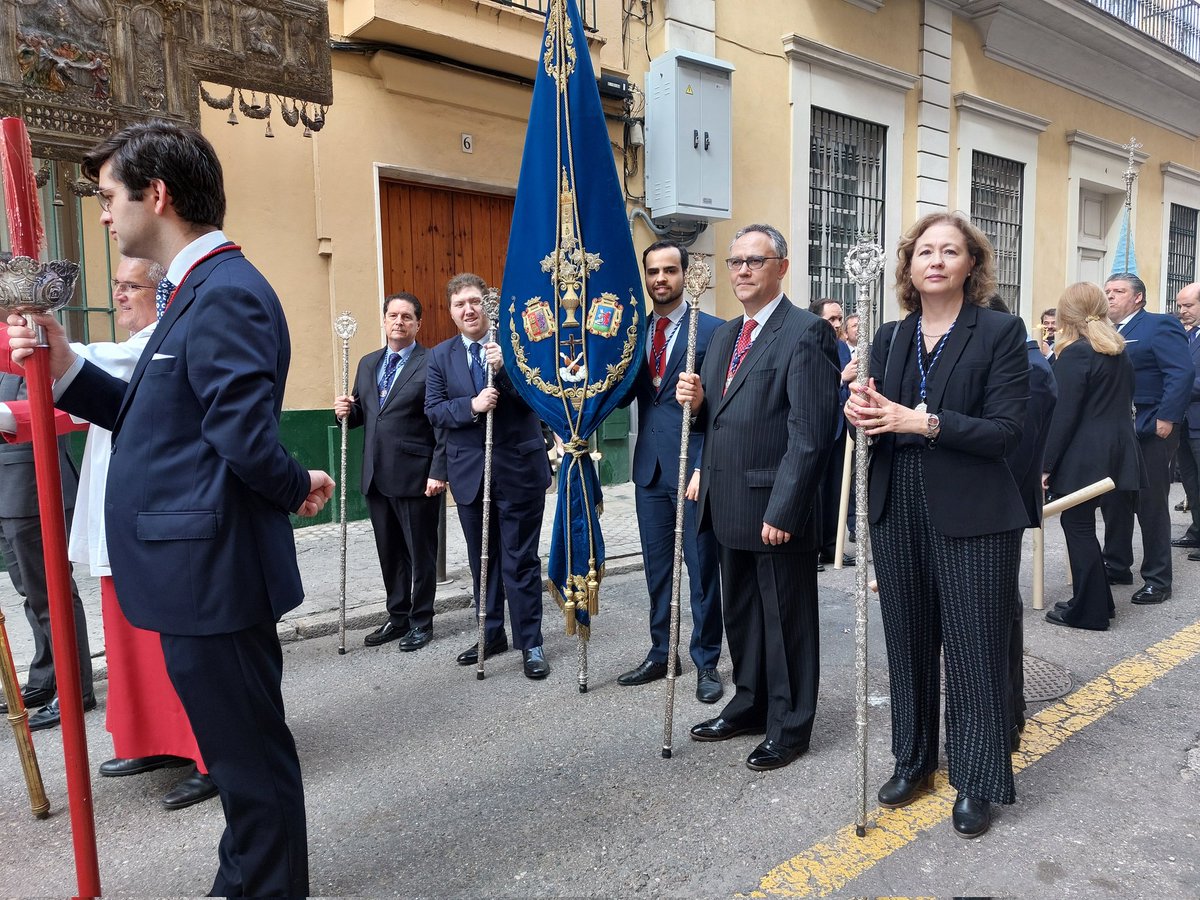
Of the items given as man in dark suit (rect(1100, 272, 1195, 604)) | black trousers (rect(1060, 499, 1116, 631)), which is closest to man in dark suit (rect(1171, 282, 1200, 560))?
man in dark suit (rect(1100, 272, 1195, 604))

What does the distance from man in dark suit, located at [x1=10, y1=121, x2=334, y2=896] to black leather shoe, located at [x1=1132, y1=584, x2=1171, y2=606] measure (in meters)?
5.26

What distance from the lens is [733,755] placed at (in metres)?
3.35

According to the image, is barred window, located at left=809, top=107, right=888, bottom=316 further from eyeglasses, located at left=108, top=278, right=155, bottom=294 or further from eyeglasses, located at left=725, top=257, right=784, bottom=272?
eyeglasses, located at left=108, top=278, right=155, bottom=294

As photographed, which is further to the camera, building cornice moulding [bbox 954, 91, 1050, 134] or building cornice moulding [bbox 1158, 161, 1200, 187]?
building cornice moulding [bbox 1158, 161, 1200, 187]

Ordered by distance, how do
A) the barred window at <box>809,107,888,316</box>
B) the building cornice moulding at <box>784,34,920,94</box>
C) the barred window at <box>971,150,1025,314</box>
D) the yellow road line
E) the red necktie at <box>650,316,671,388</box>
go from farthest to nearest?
1. the barred window at <box>971,150,1025,314</box>
2. the barred window at <box>809,107,888,316</box>
3. the building cornice moulding at <box>784,34,920,94</box>
4. the red necktie at <box>650,316,671,388</box>
5. the yellow road line

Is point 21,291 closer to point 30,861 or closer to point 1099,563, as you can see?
point 30,861

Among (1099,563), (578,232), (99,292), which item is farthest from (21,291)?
(1099,563)

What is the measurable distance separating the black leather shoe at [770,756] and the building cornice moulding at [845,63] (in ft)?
30.1

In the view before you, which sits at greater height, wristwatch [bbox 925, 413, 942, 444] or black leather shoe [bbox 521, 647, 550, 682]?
wristwatch [bbox 925, 413, 942, 444]

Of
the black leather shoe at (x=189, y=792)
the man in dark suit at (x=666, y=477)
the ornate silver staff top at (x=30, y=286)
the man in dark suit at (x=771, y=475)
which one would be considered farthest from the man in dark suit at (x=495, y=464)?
the ornate silver staff top at (x=30, y=286)

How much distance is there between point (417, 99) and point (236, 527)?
6.52 metres

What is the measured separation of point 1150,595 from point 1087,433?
114cm

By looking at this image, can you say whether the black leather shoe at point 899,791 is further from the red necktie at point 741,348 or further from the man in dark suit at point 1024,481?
the red necktie at point 741,348

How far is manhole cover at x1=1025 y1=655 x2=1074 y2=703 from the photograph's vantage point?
3932mm
